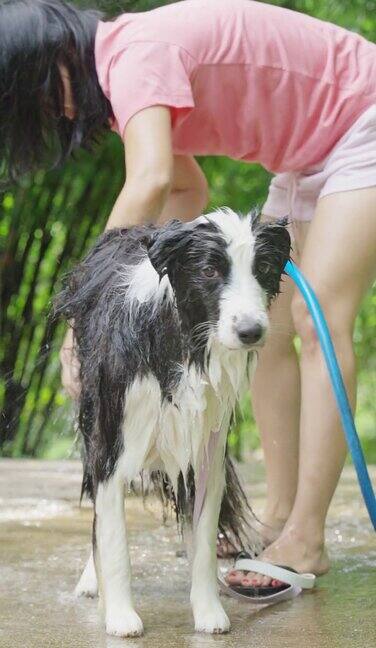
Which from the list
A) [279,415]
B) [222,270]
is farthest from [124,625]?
[279,415]

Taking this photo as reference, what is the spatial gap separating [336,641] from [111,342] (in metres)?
0.86

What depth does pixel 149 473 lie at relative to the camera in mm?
3062

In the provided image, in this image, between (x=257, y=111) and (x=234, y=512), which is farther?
(x=257, y=111)

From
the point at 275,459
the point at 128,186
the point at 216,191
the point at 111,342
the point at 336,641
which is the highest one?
the point at 128,186

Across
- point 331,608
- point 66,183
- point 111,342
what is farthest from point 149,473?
point 66,183

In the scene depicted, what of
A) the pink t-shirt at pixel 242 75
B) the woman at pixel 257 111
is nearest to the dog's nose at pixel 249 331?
the woman at pixel 257 111

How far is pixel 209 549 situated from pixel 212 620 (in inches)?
6.7

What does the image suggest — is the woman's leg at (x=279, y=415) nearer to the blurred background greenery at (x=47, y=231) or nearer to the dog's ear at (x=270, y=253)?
the dog's ear at (x=270, y=253)

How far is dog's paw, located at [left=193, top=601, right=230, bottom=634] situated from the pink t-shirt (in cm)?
124

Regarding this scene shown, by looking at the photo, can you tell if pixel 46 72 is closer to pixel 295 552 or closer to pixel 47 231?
pixel 295 552

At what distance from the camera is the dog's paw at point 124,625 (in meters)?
2.81

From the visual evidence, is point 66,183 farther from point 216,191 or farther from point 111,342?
point 111,342

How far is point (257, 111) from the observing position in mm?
3338

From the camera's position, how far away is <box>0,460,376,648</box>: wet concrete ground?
2.80 metres
